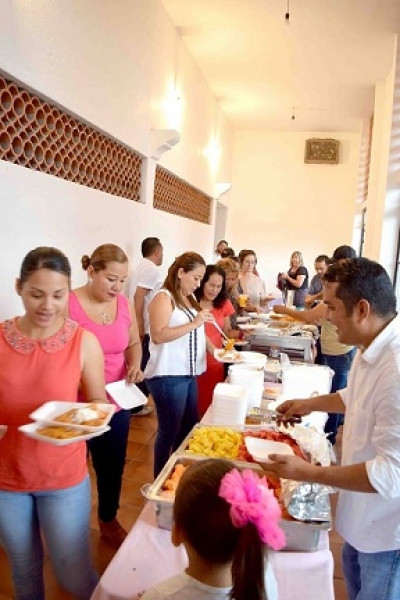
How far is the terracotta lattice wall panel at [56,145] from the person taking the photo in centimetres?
217

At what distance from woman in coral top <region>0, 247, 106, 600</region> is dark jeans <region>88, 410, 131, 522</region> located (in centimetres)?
59

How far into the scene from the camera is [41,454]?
121 cm

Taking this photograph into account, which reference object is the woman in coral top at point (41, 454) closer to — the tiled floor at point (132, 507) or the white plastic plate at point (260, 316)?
the tiled floor at point (132, 507)

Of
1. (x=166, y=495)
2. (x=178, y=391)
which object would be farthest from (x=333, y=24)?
(x=166, y=495)

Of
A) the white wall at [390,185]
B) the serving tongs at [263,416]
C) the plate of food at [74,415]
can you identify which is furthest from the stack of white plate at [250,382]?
the white wall at [390,185]

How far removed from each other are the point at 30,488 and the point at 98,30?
2.65 m

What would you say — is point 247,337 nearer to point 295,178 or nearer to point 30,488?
point 30,488

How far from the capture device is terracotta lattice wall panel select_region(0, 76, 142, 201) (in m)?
2.17

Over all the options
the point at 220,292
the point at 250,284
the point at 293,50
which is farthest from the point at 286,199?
the point at 220,292

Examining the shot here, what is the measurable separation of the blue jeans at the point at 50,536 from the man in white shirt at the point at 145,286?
2.25 metres

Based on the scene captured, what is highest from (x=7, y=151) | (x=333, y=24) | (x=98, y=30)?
(x=333, y=24)

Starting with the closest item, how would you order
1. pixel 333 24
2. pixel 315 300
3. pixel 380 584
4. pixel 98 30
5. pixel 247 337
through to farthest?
pixel 380 584 → pixel 98 30 → pixel 247 337 → pixel 333 24 → pixel 315 300

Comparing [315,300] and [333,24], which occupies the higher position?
[333,24]

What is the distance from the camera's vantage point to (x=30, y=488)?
1.20m
